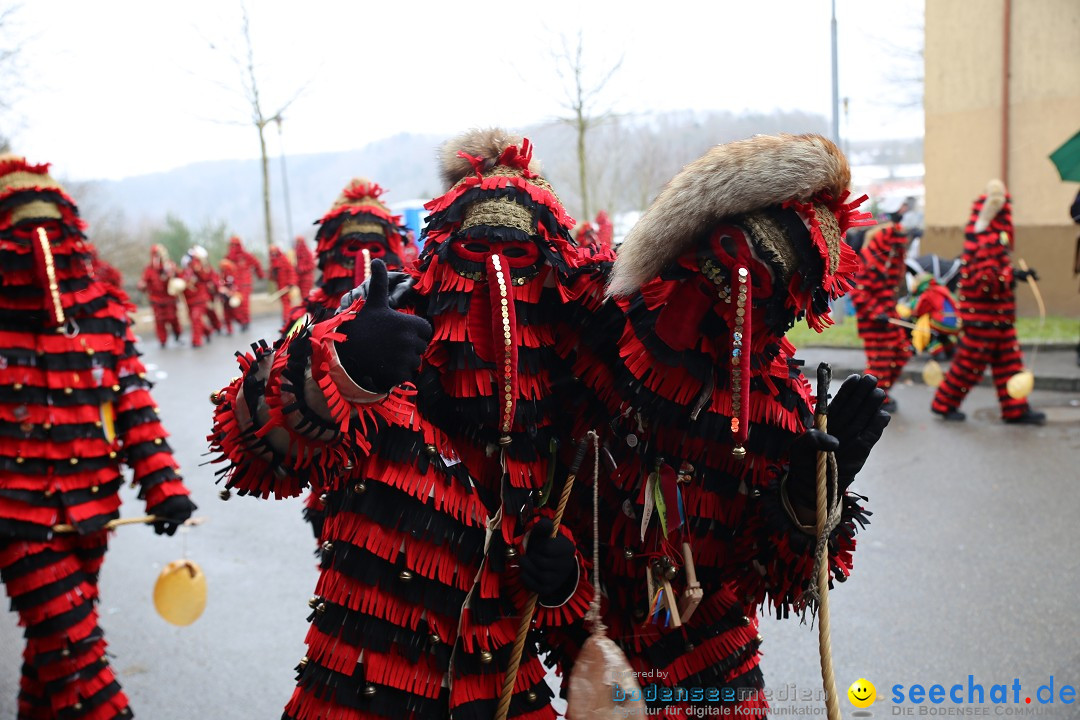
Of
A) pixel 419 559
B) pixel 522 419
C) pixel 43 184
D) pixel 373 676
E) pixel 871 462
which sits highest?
pixel 43 184

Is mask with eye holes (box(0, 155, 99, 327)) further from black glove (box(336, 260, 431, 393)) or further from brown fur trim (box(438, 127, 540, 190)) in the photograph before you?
black glove (box(336, 260, 431, 393))

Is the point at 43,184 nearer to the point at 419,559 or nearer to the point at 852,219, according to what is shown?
the point at 419,559

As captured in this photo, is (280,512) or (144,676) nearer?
(144,676)

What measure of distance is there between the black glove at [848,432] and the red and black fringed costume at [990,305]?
7.11m

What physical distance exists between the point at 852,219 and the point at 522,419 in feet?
2.99

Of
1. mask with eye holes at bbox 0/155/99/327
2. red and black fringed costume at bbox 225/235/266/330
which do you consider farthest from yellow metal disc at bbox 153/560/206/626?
red and black fringed costume at bbox 225/235/266/330

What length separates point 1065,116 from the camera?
13.8 m

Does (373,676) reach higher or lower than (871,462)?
higher

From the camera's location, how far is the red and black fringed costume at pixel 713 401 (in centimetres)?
207

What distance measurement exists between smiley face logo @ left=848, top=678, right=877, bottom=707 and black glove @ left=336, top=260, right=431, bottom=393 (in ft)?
9.06

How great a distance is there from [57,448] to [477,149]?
235 centimetres

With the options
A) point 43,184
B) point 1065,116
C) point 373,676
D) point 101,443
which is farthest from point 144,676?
point 1065,116

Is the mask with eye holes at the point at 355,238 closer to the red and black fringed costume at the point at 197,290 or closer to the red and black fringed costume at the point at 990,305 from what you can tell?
the red and black fringed costume at the point at 990,305

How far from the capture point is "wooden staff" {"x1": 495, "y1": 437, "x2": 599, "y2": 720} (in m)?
2.23
